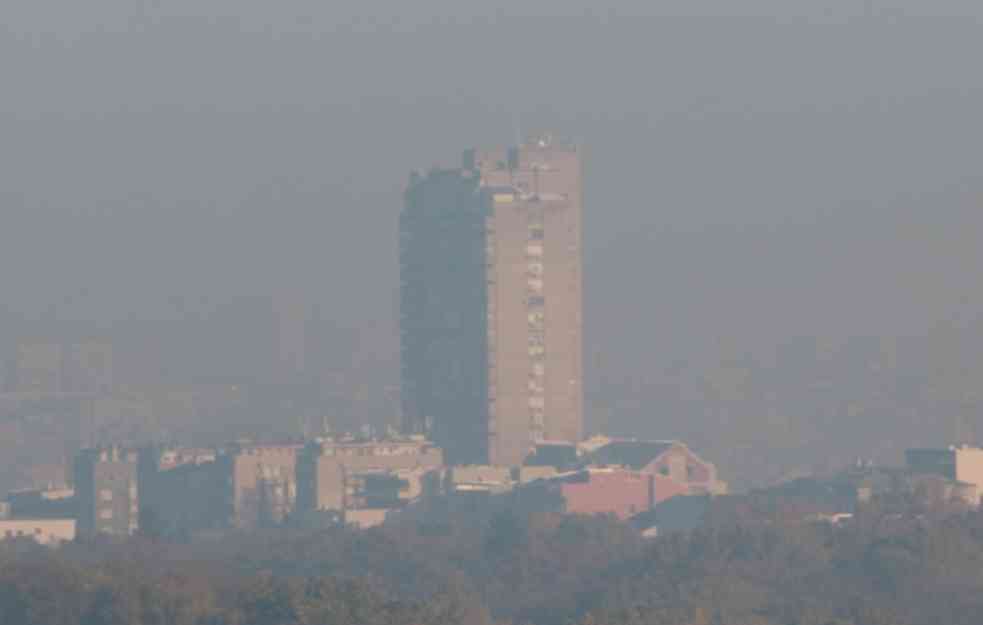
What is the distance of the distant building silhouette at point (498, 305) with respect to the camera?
14988 cm

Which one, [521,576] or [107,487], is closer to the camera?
[521,576]

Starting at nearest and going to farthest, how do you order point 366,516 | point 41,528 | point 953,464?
point 953,464 < point 41,528 < point 366,516

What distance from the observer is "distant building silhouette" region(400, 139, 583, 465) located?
14988 cm

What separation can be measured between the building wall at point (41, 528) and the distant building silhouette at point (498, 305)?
79.1 ft

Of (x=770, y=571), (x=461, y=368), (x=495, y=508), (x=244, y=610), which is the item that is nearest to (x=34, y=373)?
(x=461, y=368)

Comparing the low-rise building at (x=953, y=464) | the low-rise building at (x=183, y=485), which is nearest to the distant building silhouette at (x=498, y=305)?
the low-rise building at (x=183, y=485)

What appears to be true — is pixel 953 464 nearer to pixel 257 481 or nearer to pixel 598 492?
pixel 598 492

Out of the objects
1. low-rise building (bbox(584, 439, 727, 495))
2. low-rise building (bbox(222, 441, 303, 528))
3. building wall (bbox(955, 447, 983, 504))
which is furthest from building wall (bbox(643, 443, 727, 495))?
building wall (bbox(955, 447, 983, 504))

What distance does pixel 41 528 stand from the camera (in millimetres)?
126062

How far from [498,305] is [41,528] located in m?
29.0

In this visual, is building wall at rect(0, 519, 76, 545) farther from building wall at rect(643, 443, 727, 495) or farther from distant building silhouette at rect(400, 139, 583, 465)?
distant building silhouette at rect(400, 139, 583, 465)

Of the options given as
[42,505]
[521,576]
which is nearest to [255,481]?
[42,505]

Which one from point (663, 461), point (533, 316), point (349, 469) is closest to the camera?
point (663, 461)

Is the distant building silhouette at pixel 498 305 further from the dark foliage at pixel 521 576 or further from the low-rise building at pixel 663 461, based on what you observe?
the dark foliage at pixel 521 576
